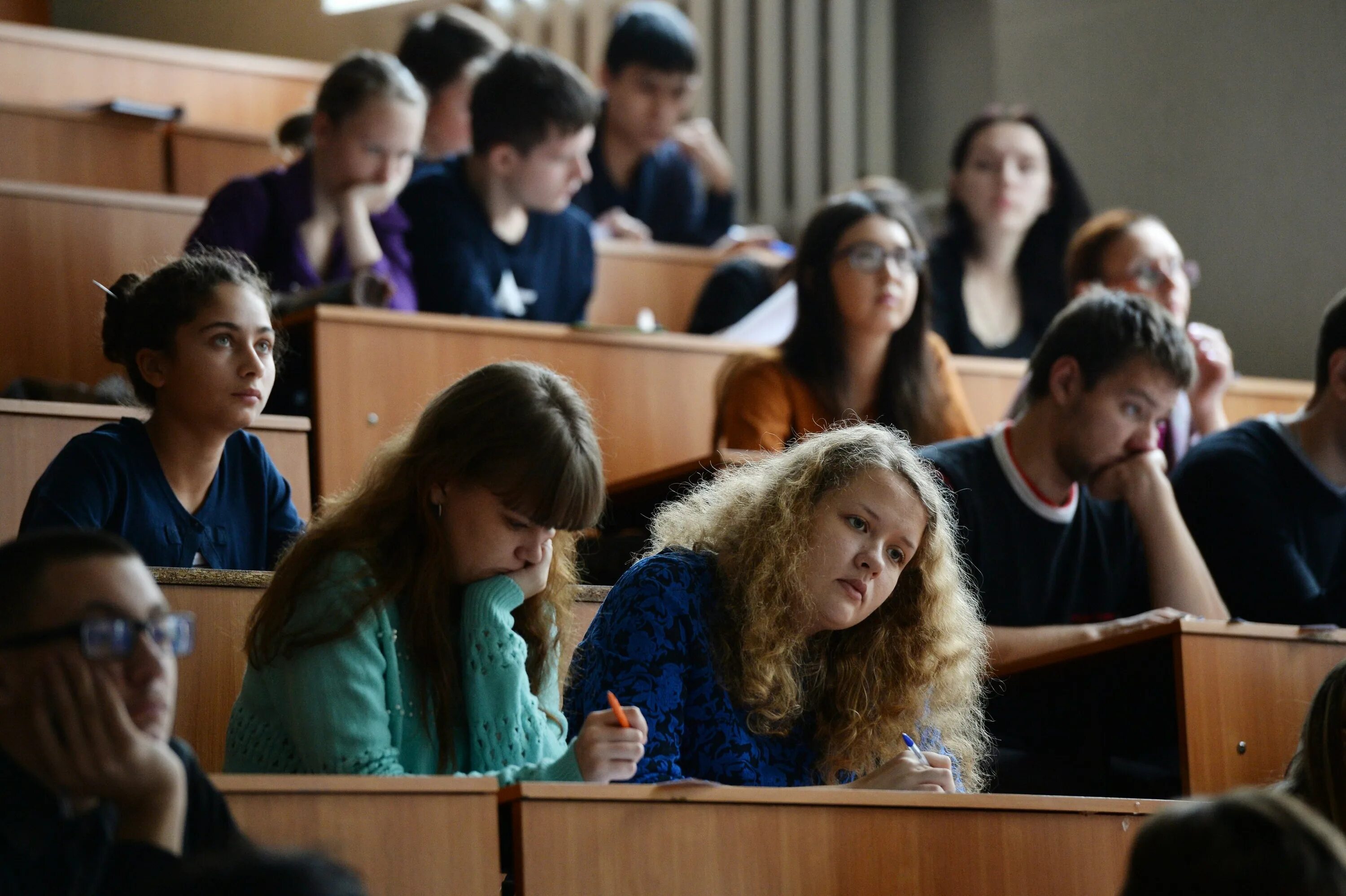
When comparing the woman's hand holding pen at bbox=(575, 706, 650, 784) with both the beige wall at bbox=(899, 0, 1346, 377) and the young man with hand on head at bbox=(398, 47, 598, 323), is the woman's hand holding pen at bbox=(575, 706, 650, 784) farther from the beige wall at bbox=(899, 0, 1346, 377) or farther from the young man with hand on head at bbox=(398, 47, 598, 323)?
the beige wall at bbox=(899, 0, 1346, 377)

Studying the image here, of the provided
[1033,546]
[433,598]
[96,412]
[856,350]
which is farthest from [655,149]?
[433,598]

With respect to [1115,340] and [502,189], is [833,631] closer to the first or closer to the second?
[1115,340]

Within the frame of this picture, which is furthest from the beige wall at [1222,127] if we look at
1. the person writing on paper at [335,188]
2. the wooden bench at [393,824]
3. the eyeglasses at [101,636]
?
the eyeglasses at [101,636]

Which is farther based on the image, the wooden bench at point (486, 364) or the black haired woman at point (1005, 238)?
the black haired woman at point (1005, 238)

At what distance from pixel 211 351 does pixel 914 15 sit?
3.60 metres

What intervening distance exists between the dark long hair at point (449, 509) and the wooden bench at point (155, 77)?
2.61m

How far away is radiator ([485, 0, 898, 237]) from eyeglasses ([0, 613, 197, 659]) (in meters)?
4.31

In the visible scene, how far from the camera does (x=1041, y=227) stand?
13.3ft

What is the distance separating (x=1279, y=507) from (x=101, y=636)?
80.9 inches

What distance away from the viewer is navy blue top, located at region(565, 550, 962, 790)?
6.33ft

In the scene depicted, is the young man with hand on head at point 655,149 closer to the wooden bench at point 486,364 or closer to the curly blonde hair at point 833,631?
the wooden bench at point 486,364

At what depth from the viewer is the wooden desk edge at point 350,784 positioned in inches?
57.6

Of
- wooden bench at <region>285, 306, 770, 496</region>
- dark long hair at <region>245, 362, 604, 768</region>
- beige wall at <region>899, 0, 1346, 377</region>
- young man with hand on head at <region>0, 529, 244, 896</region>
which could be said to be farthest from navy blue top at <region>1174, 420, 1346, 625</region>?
young man with hand on head at <region>0, 529, 244, 896</region>

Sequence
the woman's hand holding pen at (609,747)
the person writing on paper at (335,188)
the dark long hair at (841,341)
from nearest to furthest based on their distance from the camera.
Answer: the woman's hand holding pen at (609,747) → the dark long hair at (841,341) → the person writing on paper at (335,188)
